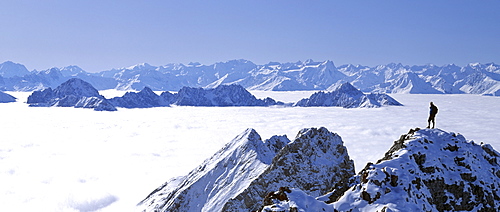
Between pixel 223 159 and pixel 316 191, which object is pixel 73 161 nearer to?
pixel 223 159

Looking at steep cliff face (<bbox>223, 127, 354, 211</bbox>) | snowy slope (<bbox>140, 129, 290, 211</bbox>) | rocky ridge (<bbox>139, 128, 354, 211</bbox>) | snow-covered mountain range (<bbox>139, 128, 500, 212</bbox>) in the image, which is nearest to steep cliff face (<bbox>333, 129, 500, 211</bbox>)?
snow-covered mountain range (<bbox>139, 128, 500, 212</bbox>)

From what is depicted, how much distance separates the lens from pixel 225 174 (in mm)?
60781

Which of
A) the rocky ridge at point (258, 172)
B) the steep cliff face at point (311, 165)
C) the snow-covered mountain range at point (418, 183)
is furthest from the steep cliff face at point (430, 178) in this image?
the steep cliff face at point (311, 165)

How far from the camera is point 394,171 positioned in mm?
20047

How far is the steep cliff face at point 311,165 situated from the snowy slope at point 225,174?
10240 mm

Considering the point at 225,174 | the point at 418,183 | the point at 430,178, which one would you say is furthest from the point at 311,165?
the point at 225,174

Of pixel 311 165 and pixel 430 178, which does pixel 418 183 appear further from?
pixel 311 165

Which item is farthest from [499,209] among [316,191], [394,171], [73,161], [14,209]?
[73,161]

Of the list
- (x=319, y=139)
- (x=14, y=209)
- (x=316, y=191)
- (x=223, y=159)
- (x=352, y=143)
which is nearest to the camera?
(x=316, y=191)

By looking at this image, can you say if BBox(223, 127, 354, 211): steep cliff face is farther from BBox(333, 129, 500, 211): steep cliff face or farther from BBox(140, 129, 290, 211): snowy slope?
BBox(333, 129, 500, 211): steep cliff face

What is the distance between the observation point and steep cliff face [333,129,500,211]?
19.5 metres

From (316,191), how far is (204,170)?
32.5 m

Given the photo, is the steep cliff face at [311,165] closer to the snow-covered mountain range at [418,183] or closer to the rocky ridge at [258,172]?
the rocky ridge at [258,172]

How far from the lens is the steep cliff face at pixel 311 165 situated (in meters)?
39.5
